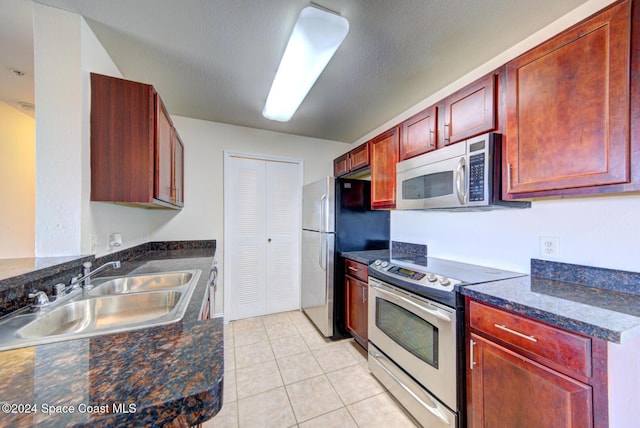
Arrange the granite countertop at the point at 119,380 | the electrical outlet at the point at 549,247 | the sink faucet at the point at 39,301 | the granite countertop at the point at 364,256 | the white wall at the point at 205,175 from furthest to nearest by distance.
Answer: the white wall at the point at 205,175
the granite countertop at the point at 364,256
the electrical outlet at the point at 549,247
the sink faucet at the point at 39,301
the granite countertop at the point at 119,380

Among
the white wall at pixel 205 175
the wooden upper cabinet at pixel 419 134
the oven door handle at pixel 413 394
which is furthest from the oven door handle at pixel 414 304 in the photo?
the white wall at pixel 205 175

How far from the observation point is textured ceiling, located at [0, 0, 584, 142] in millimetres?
1307

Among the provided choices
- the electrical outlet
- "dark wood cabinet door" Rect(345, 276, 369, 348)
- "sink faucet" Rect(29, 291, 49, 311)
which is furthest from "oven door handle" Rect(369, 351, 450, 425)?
"sink faucet" Rect(29, 291, 49, 311)

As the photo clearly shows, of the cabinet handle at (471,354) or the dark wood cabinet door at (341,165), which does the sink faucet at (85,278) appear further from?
the dark wood cabinet door at (341,165)

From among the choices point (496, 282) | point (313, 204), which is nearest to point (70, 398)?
point (496, 282)

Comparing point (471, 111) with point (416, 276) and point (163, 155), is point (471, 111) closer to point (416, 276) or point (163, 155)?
point (416, 276)

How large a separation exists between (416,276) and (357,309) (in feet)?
3.27

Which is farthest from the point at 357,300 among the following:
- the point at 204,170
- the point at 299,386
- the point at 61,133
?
the point at 61,133

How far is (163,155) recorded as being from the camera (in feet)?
5.55

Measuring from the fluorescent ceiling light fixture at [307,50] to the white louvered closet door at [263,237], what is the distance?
4.27 ft

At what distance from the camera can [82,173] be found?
1.33m

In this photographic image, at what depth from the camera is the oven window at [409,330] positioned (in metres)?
1.40

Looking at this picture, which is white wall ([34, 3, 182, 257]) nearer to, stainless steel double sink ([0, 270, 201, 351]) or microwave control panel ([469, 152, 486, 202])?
stainless steel double sink ([0, 270, 201, 351])

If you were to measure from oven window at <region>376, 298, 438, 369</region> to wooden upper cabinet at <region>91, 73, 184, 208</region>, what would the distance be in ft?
5.90
